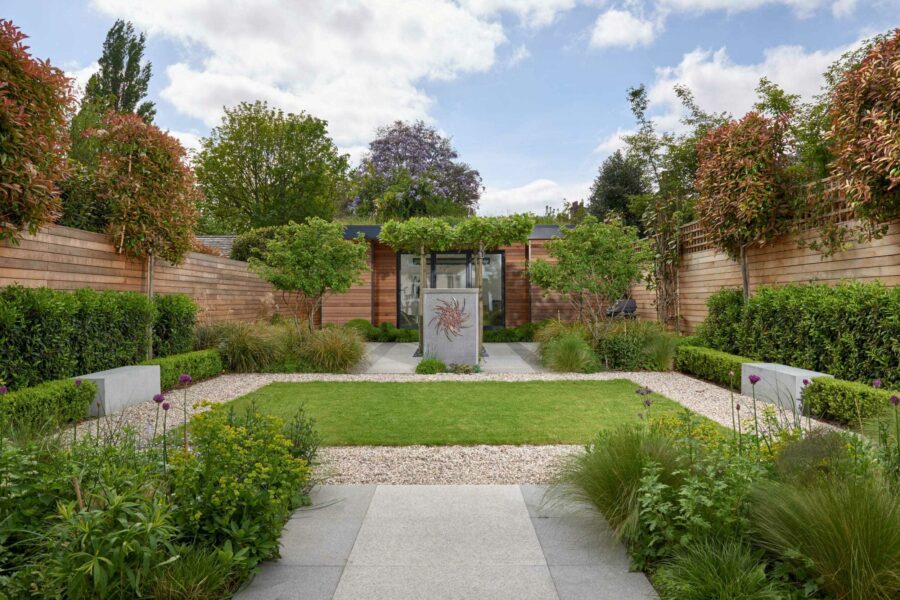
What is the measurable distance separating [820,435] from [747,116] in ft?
21.6

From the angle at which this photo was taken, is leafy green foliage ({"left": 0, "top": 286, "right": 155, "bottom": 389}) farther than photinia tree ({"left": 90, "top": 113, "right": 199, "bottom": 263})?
No

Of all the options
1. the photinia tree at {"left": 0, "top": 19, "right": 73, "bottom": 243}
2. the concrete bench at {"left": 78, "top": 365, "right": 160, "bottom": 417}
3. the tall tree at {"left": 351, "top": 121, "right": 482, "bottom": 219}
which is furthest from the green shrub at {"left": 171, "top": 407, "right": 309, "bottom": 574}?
the tall tree at {"left": 351, "top": 121, "right": 482, "bottom": 219}

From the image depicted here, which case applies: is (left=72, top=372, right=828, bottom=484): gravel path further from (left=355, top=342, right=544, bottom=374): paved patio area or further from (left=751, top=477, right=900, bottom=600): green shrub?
(left=355, top=342, right=544, bottom=374): paved patio area

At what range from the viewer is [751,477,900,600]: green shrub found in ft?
5.55

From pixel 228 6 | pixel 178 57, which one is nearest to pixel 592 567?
pixel 228 6

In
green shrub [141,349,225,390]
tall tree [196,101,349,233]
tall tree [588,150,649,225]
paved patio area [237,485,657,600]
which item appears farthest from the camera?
tall tree [196,101,349,233]

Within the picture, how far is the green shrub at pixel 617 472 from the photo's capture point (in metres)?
2.44

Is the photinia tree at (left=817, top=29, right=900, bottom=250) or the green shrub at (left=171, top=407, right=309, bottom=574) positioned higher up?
the photinia tree at (left=817, top=29, right=900, bottom=250)

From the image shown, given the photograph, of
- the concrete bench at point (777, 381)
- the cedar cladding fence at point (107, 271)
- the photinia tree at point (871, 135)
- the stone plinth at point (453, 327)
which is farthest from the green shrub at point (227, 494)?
the stone plinth at point (453, 327)

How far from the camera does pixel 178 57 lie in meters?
13.5

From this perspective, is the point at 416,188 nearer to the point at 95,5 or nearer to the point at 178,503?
the point at 95,5

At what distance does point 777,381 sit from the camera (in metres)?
5.11

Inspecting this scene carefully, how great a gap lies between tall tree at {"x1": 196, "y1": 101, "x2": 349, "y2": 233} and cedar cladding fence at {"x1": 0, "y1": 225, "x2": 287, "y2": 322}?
1417cm

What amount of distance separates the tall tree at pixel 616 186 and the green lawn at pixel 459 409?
16318mm
